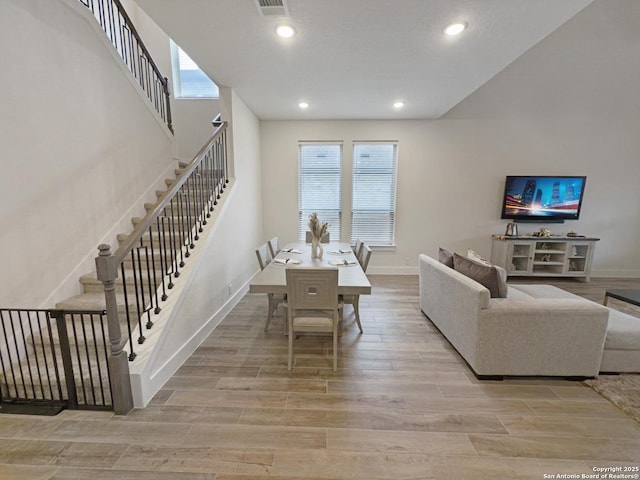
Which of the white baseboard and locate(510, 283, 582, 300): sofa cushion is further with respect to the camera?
locate(510, 283, 582, 300): sofa cushion

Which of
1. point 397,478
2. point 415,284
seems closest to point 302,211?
point 415,284

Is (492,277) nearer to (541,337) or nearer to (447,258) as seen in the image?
(541,337)

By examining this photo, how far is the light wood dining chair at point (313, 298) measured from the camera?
227 cm

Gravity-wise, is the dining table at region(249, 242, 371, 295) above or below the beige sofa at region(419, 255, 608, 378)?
above

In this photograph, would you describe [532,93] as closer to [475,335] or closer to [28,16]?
[475,335]

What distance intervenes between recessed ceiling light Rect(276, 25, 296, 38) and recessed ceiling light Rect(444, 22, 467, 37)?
4.26 ft

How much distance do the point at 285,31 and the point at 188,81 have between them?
3870 millimetres

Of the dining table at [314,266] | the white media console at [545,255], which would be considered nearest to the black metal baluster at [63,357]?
the dining table at [314,266]

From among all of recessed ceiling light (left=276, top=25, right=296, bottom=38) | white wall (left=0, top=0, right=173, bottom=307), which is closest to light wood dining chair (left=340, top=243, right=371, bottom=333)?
recessed ceiling light (left=276, top=25, right=296, bottom=38)

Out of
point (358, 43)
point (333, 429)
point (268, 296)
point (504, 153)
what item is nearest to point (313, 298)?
point (333, 429)

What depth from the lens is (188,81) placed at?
521cm

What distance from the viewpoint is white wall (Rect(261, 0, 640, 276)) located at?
4.70 m

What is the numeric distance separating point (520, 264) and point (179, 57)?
24.7 ft

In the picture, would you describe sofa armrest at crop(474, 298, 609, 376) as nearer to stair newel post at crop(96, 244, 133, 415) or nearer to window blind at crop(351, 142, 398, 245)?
stair newel post at crop(96, 244, 133, 415)
